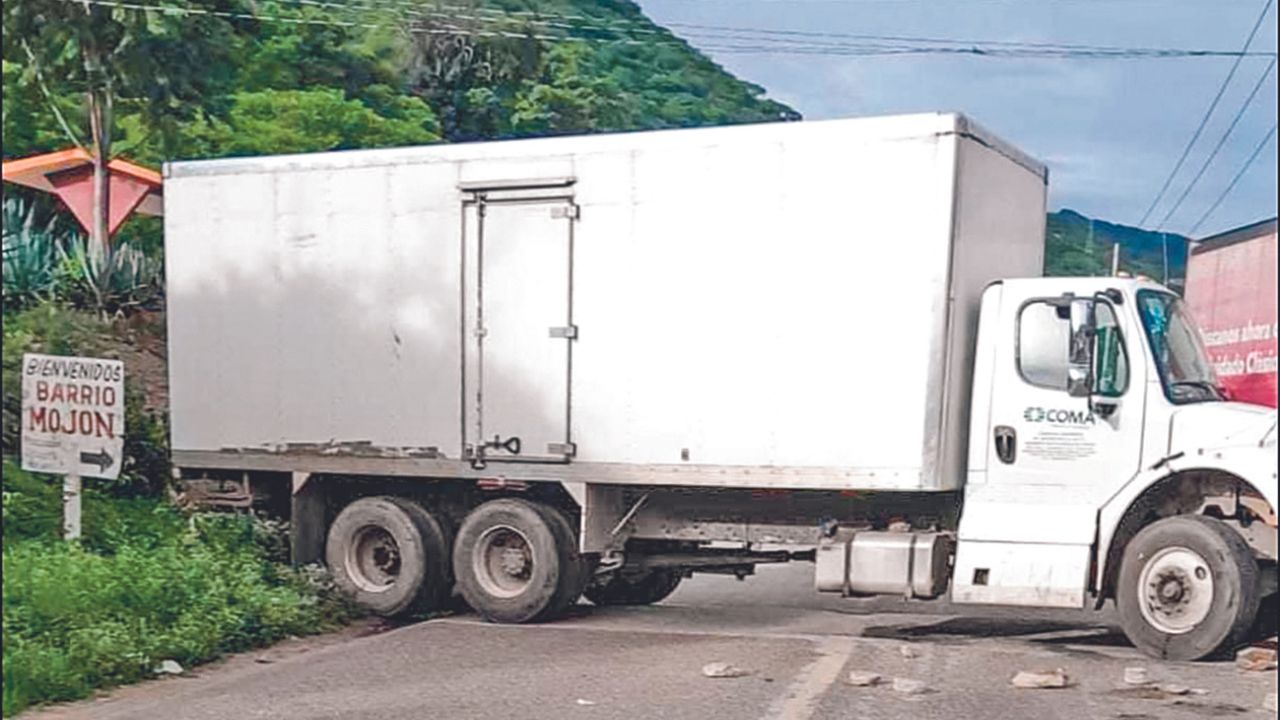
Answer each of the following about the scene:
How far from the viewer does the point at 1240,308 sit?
36.6 feet

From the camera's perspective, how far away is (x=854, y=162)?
10.5m

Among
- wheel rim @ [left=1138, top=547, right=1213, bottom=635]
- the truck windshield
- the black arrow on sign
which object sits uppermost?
the truck windshield

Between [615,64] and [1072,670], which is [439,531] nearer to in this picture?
[1072,670]

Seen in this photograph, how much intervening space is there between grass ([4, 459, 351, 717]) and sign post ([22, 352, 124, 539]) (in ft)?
0.64

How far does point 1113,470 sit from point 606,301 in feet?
11.9

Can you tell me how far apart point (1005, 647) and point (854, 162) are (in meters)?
3.47

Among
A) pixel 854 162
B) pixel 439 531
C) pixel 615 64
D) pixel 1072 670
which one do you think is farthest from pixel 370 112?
pixel 1072 670

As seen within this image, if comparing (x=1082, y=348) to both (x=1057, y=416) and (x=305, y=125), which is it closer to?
(x=1057, y=416)

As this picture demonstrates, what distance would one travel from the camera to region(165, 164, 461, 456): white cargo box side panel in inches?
465

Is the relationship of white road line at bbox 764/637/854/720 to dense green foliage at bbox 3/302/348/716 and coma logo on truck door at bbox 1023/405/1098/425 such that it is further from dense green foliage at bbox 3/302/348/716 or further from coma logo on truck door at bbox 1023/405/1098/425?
dense green foliage at bbox 3/302/348/716

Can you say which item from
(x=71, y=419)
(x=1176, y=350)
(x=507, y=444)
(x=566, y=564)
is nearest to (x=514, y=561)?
(x=566, y=564)

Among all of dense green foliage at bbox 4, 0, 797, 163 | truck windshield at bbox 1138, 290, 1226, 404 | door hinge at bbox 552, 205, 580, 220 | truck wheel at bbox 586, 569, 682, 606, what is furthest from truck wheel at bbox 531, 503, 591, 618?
dense green foliage at bbox 4, 0, 797, 163

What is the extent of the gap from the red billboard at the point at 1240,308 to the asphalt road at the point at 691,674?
1.97m

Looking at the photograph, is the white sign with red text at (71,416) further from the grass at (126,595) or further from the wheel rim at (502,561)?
the wheel rim at (502,561)
